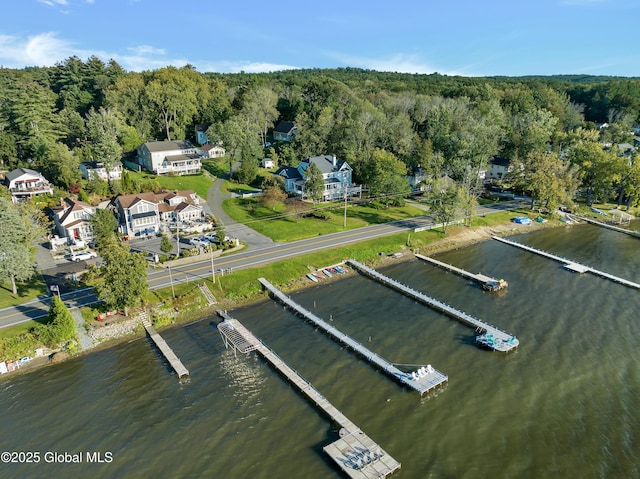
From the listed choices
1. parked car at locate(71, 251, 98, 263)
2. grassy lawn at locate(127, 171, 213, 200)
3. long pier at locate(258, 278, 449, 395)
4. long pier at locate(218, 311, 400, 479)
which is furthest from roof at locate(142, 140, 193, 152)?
long pier at locate(218, 311, 400, 479)

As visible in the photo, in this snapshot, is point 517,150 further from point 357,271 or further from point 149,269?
point 149,269

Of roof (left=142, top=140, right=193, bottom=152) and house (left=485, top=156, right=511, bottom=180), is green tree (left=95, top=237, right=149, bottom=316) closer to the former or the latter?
roof (left=142, top=140, right=193, bottom=152)

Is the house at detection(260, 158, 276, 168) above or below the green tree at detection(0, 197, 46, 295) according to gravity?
above

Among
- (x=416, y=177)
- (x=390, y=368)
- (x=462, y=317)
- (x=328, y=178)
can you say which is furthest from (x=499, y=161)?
(x=390, y=368)

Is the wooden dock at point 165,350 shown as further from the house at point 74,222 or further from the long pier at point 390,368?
the house at point 74,222

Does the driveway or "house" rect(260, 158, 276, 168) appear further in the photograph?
"house" rect(260, 158, 276, 168)

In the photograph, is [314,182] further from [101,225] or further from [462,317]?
[462,317]

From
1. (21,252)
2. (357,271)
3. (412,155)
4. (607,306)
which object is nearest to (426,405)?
(357,271)
